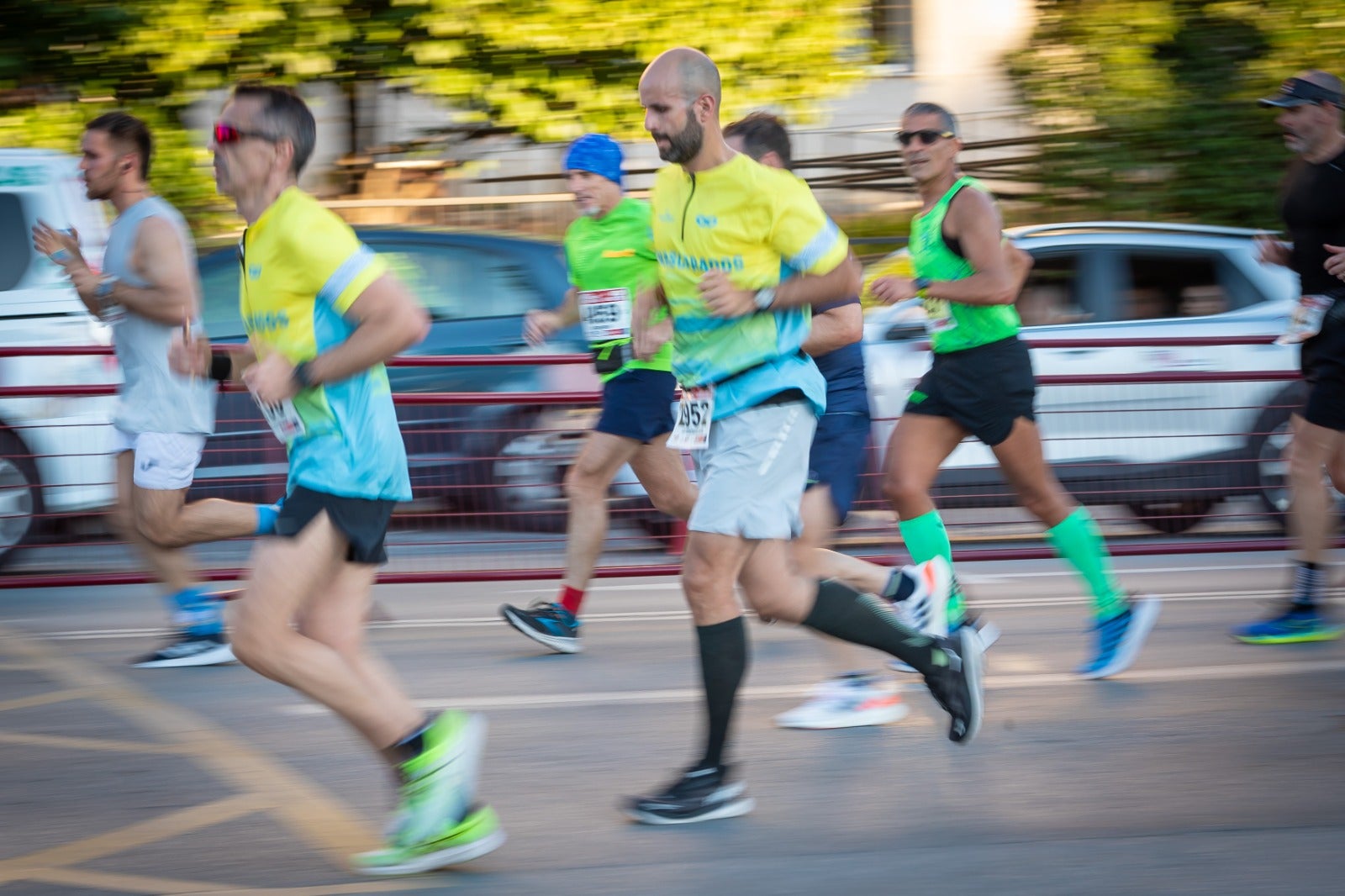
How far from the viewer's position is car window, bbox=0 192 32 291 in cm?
866

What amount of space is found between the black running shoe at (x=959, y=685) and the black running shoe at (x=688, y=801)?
0.68m

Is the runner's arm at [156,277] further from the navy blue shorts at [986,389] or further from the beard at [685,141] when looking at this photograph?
the navy blue shorts at [986,389]

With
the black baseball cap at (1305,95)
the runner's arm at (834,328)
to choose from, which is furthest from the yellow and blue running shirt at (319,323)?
the black baseball cap at (1305,95)

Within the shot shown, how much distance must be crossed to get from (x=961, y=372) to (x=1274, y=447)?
12.8 ft

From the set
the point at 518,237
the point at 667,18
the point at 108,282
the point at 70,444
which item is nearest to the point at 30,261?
the point at 70,444

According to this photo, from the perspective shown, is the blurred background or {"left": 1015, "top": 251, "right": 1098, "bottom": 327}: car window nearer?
the blurred background

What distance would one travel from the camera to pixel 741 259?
4.23 m

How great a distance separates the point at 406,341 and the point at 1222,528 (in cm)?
629

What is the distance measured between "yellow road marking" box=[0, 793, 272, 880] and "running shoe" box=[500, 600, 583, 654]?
6.33 ft

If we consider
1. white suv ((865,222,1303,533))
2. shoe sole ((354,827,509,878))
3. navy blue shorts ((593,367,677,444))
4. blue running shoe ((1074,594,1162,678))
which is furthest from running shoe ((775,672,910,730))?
white suv ((865,222,1303,533))

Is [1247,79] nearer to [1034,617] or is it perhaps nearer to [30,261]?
[1034,617]

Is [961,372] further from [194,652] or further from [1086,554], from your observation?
[194,652]

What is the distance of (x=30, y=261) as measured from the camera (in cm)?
870

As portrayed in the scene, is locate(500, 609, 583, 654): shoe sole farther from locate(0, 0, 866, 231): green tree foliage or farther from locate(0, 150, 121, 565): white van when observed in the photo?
locate(0, 0, 866, 231): green tree foliage
